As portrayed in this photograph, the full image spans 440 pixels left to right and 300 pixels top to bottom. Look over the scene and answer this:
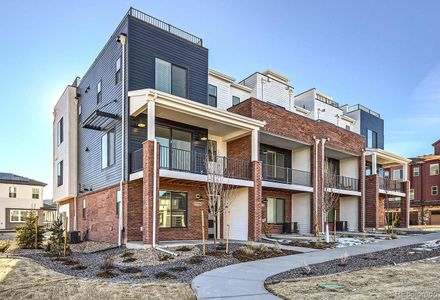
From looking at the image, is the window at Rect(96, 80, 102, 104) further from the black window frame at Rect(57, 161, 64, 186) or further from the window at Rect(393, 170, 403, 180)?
the window at Rect(393, 170, 403, 180)

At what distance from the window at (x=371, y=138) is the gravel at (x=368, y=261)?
20.2 m

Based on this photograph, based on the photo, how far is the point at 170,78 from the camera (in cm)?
1714

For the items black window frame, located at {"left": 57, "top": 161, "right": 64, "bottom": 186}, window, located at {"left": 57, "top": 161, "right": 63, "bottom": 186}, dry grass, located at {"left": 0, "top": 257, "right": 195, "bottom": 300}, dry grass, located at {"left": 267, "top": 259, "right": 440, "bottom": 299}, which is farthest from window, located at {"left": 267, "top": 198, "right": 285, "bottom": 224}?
dry grass, located at {"left": 0, "top": 257, "right": 195, "bottom": 300}

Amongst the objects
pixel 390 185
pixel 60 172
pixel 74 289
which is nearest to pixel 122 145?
pixel 74 289

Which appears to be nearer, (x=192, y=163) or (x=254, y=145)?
(x=192, y=163)

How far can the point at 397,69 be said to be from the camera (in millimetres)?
20984

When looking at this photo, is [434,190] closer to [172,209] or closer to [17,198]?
[172,209]

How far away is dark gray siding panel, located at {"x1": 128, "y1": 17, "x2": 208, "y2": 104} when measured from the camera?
51.9 feet

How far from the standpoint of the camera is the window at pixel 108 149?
16.8 metres

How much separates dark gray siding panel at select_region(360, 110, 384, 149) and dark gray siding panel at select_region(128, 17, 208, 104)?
20710mm

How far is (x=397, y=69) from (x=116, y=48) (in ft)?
55.2

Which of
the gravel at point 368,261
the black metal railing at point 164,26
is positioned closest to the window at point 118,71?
the black metal railing at point 164,26

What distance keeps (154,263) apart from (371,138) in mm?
29099

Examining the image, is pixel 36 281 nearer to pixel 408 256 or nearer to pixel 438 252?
pixel 408 256
